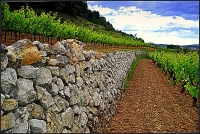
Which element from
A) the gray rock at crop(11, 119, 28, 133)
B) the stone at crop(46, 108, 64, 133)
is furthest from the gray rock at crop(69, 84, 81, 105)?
the gray rock at crop(11, 119, 28, 133)

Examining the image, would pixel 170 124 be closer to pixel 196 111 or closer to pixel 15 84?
pixel 196 111

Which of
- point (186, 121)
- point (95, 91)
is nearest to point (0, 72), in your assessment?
point (95, 91)

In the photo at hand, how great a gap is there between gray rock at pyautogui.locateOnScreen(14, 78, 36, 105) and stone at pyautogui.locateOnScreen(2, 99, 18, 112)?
12 centimetres

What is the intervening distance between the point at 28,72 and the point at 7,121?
87cm

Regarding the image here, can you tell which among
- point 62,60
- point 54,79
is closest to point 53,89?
point 54,79

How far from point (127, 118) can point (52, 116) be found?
15.1 feet

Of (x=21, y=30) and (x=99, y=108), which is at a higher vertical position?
(x=21, y=30)

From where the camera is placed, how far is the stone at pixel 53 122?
4.50 metres

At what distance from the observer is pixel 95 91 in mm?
7625

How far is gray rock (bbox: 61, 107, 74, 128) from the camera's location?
5.04 meters

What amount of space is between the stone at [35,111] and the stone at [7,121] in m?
0.46

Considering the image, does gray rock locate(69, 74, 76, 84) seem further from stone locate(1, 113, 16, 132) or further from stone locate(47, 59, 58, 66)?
stone locate(1, 113, 16, 132)

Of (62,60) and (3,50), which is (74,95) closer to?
(62,60)

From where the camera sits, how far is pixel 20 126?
153 inches
